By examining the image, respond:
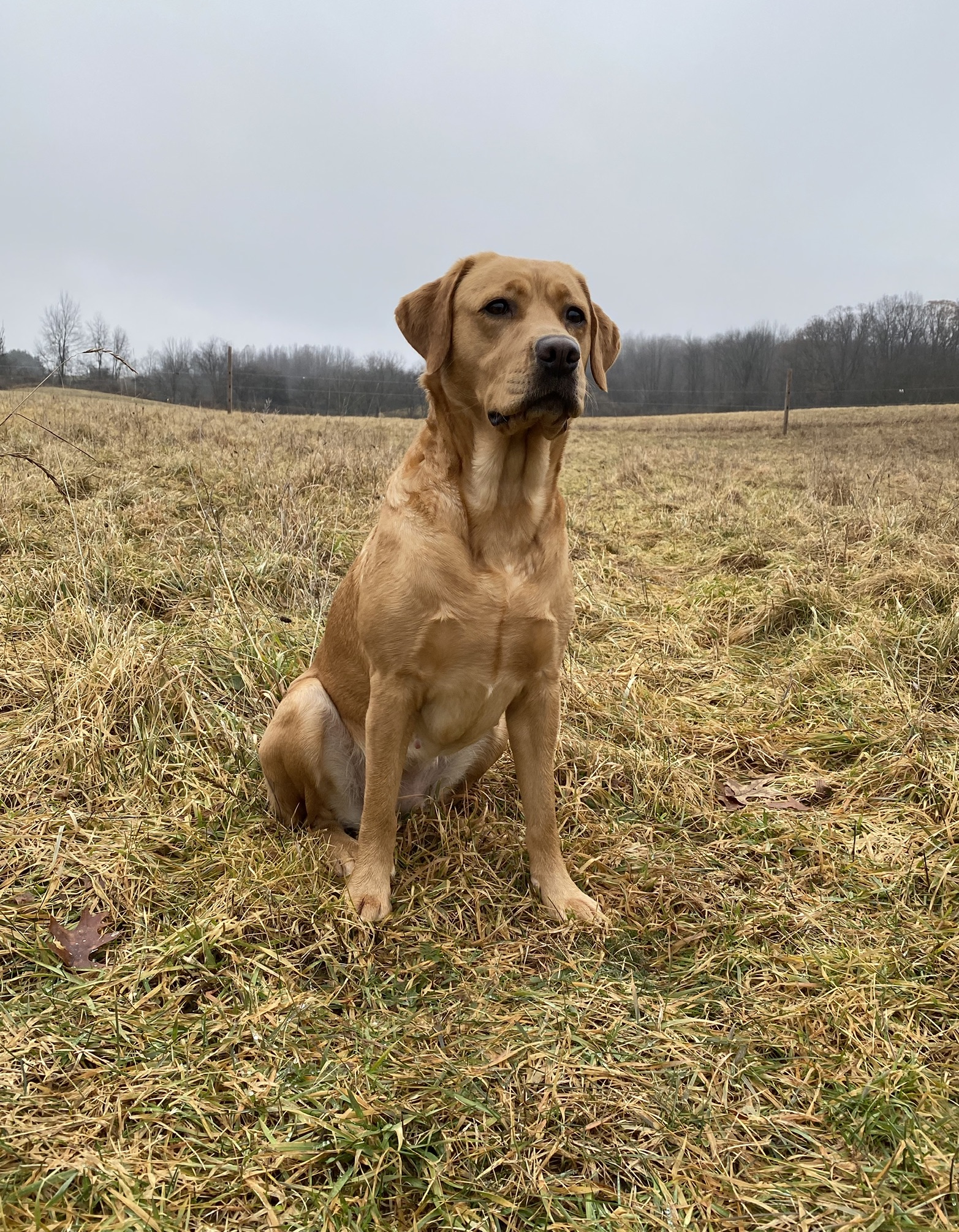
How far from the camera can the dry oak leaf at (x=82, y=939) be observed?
1.86 m

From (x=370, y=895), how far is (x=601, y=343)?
6.59 feet

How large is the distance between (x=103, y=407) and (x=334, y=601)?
38.3ft

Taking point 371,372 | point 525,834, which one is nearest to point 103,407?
point 525,834

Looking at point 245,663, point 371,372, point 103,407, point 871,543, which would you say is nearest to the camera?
point 245,663

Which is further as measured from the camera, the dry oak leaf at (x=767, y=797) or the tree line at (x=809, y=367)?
the tree line at (x=809, y=367)

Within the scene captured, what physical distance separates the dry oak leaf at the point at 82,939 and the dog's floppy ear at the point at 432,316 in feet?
5.97

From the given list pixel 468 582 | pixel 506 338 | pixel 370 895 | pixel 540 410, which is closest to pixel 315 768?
pixel 370 895

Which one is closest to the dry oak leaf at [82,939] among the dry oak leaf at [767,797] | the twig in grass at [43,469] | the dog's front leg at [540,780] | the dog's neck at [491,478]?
the dog's front leg at [540,780]

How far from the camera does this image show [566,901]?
2.25m

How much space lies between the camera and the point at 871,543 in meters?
Answer: 5.49

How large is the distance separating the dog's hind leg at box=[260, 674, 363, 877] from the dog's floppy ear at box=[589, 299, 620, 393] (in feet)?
4.80

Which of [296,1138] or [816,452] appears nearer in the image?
[296,1138]

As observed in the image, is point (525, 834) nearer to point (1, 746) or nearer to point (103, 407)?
point (1, 746)

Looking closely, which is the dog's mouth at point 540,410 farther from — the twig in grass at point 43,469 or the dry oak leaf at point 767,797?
the twig in grass at point 43,469
